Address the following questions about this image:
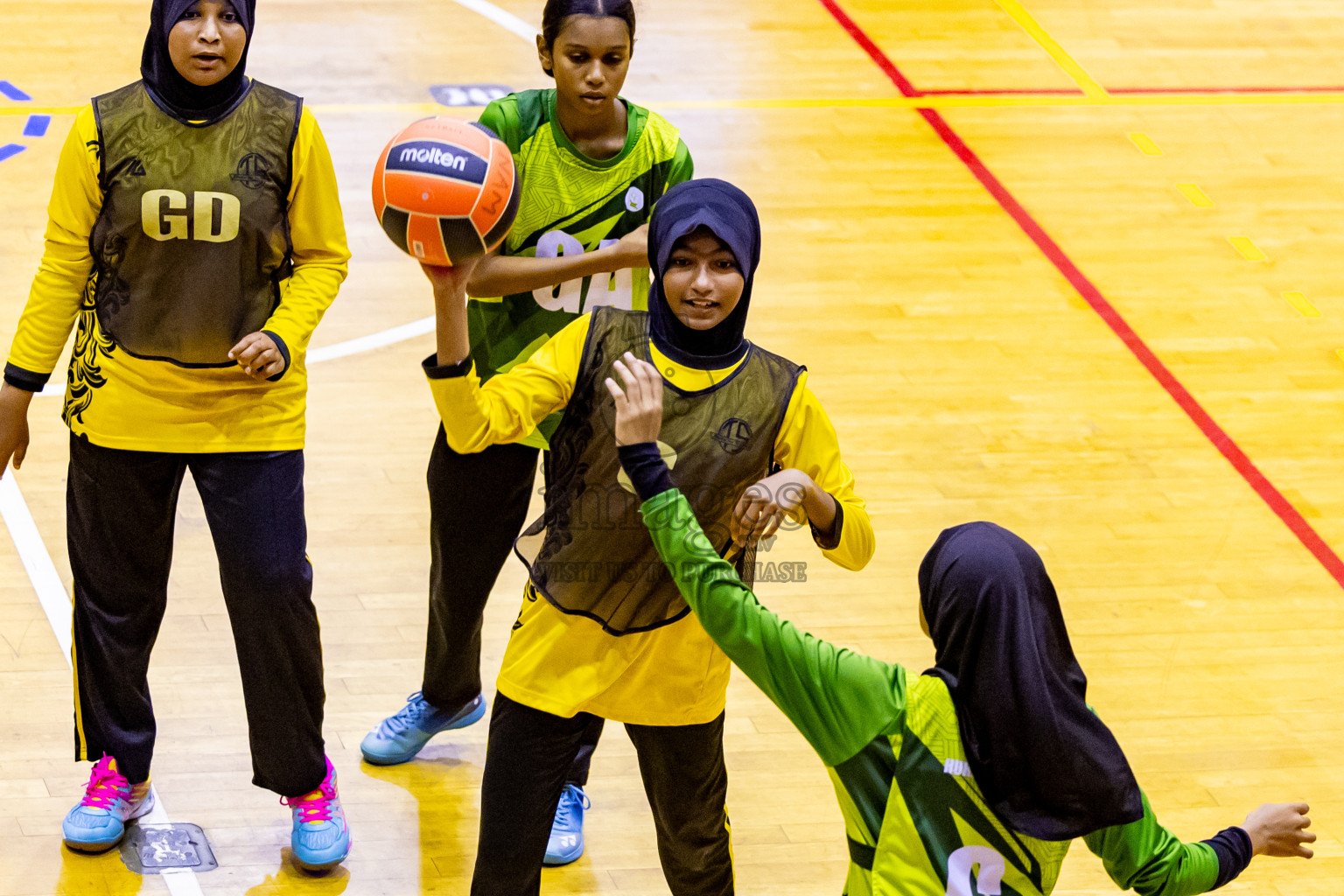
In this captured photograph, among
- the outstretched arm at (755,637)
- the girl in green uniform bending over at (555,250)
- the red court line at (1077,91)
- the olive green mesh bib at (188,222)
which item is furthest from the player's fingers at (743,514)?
the red court line at (1077,91)

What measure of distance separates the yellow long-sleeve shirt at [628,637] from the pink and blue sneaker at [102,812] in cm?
134

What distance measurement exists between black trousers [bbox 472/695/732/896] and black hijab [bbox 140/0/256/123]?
1479 mm

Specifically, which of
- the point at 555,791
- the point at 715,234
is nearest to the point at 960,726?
the point at 715,234

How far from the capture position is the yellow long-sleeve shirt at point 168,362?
386 cm

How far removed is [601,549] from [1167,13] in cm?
850

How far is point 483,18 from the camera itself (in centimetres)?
982

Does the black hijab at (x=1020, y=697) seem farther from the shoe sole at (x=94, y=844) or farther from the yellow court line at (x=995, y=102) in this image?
the yellow court line at (x=995, y=102)

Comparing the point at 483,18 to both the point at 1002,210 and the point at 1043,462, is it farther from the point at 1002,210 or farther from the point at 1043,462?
the point at 1043,462

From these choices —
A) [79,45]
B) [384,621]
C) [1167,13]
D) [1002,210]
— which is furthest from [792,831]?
[1167,13]

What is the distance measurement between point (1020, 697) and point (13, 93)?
715cm

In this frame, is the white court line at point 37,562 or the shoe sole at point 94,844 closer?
the shoe sole at point 94,844

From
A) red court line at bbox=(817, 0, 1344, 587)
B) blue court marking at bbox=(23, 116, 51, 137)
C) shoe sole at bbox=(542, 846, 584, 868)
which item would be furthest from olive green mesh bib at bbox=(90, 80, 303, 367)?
blue court marking at bbox=(23, 116, 51, 137)

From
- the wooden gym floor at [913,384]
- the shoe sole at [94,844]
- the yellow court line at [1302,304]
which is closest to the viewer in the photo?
the shoe sole at [94,844]

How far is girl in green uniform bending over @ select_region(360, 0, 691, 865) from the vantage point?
3.97m
